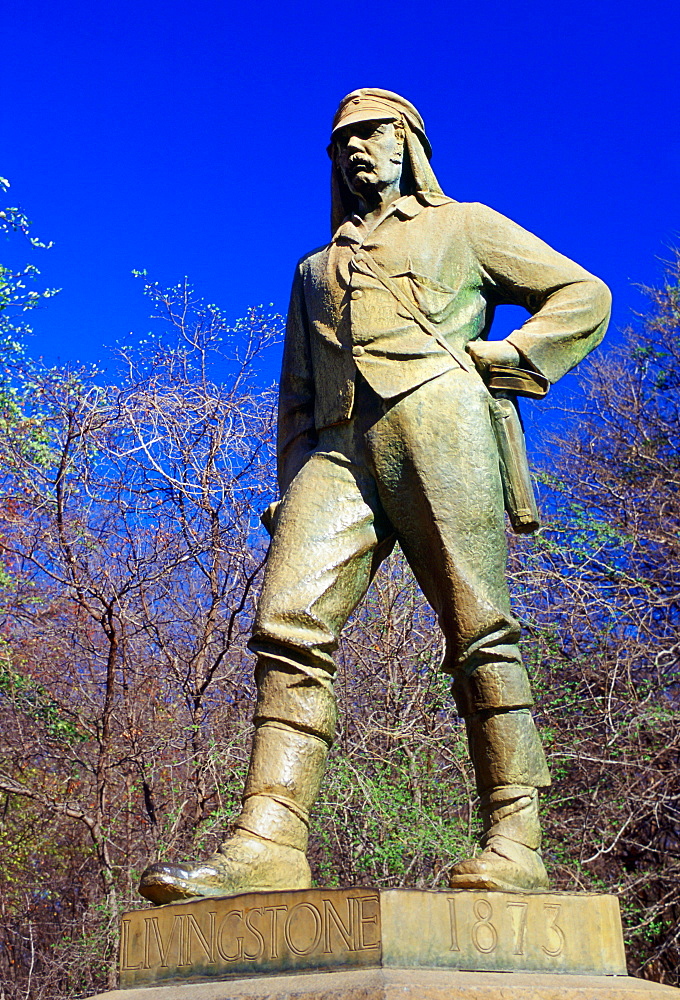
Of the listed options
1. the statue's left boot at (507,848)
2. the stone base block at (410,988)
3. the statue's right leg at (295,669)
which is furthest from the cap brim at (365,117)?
the stone base block at (410,988)

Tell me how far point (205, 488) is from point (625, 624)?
4487 millimetres

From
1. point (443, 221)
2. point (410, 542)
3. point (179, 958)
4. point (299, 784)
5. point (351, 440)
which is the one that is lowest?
point (179, 958)

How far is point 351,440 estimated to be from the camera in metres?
3.71

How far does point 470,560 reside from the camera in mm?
3531

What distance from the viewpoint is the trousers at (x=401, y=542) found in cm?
338

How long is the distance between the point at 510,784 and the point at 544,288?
1.67 metres

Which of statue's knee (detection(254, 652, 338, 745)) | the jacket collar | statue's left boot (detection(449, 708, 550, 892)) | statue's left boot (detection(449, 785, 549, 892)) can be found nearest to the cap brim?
the jacket collar

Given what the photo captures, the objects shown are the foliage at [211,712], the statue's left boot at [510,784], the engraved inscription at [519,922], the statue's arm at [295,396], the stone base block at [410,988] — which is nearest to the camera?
the stone base block at [410,988]

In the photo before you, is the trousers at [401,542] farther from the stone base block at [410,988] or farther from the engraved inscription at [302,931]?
the stone base block at [410,988]

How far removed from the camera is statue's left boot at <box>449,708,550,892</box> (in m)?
3.21

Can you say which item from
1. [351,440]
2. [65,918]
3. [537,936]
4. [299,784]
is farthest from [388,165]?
[65,918]

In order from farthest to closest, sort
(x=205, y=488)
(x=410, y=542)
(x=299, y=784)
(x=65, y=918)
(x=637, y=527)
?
(x=637, y=527)
(x=65, y=918)
(x=205, y=488)
(x=410, y=542)
(x=299, y=784)

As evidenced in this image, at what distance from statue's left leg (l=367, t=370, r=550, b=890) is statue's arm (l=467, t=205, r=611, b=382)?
1.03 ft

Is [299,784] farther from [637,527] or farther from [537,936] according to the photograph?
[637,527]
